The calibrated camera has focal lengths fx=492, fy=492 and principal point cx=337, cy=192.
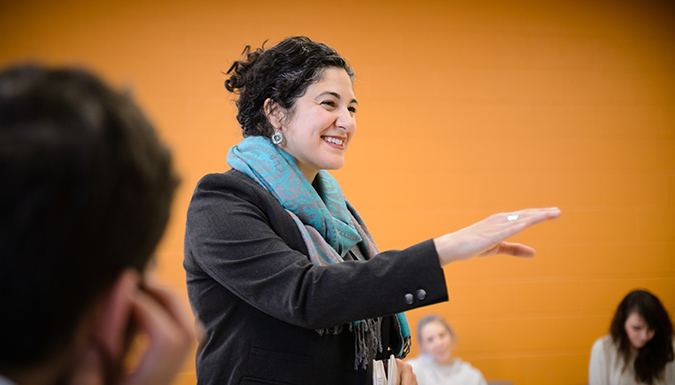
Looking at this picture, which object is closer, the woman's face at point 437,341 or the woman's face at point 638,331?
the woman's face at point 638,331

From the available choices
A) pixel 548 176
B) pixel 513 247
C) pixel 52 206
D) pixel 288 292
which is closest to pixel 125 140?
pixel 52 206

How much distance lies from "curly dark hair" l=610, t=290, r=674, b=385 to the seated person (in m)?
3.11

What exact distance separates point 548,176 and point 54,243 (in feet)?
12.0

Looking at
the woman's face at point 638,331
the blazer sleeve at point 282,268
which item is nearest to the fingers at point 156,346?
the blazer sleeve at point 282,268

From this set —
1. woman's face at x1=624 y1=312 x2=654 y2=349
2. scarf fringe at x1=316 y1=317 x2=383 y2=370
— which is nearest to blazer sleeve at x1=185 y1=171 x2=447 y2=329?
scarf fringe at x1=316 y1=317 x2=383 y2=370

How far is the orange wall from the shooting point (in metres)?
3.23

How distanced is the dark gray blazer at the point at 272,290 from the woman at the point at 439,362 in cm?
192

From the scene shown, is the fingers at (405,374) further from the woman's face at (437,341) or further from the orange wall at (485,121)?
the orange wall at (485,121)

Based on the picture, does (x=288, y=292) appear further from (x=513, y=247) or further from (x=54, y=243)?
(x=54, y=243)

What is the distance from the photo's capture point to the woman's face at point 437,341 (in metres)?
2.91

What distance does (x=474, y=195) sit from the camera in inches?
136

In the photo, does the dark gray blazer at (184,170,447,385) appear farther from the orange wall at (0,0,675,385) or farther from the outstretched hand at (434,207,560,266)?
the orange wall at (0,0,675,385)

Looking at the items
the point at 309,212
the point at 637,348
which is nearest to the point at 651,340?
the point at 637,348

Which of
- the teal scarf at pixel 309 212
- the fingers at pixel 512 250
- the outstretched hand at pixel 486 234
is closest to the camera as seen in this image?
the outstretched hand at pixel 486 234
